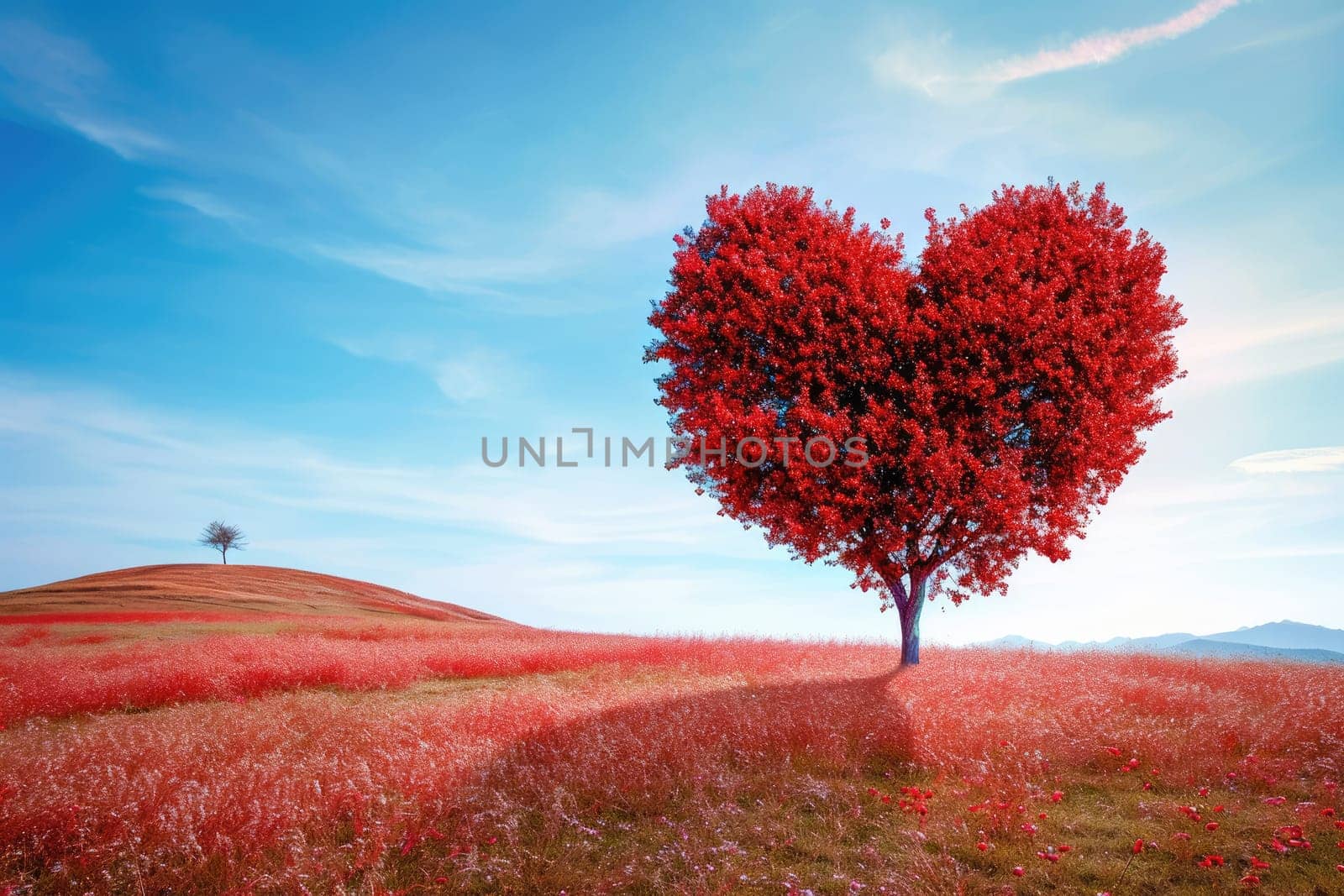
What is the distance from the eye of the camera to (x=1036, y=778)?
9.45 meters

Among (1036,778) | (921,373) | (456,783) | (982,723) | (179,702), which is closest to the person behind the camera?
(456,783)

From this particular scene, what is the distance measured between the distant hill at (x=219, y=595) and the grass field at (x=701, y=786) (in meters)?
28.8

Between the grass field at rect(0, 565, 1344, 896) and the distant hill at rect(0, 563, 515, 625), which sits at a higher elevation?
the distant hill at rect(0, 563, 515, 625)

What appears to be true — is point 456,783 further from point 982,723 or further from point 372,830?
point 982,723

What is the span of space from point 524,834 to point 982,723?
6.94 meters

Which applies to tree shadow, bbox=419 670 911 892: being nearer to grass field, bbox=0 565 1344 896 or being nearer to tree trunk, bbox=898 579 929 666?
grass field, bbox=0 565 1344 896

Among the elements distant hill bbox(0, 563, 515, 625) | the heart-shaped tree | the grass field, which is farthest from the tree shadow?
distant hill bbox(0, 563, 515, 625)

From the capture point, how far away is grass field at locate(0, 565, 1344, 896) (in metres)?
6.98

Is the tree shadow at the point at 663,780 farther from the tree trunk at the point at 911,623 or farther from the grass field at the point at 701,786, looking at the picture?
the tree trunk at the point at 911,623

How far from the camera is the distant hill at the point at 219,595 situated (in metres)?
40.3

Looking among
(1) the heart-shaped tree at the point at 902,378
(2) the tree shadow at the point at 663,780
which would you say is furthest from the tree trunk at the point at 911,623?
(2) the tree shadow at the point at 663,780

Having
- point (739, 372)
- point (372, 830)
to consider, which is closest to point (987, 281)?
point (739, 372)

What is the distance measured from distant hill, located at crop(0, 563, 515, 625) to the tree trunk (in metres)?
35.8

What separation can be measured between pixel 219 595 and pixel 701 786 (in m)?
47.0
